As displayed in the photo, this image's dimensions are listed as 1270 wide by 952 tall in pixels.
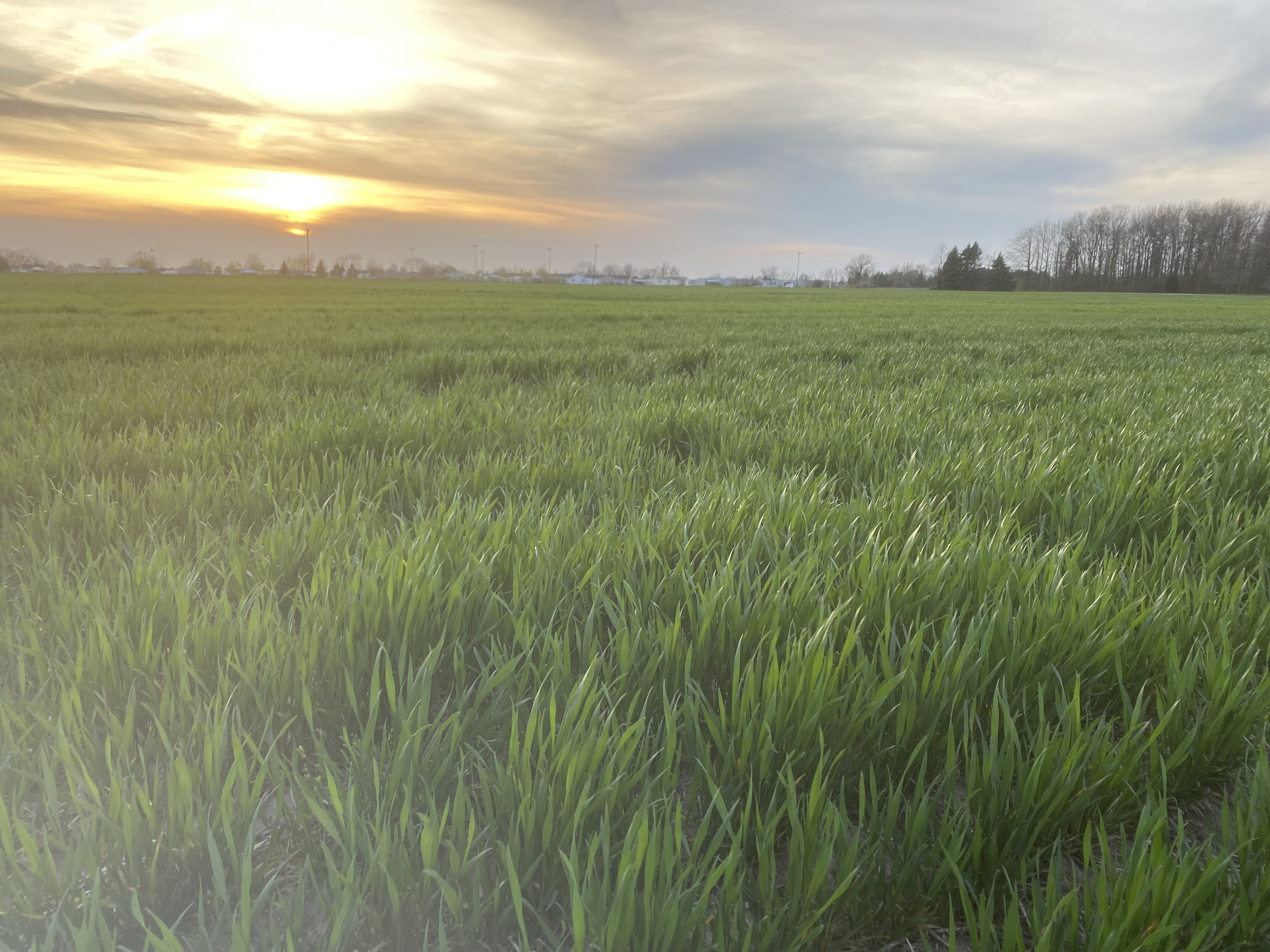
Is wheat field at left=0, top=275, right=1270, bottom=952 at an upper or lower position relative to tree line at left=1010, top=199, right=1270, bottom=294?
lower

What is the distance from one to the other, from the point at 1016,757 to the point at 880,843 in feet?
1.10

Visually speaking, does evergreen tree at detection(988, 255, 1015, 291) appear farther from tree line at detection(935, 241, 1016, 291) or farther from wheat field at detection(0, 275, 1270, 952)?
wheat field at detection(0, 275, 1270, 952)

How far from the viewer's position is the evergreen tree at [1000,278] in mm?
99188

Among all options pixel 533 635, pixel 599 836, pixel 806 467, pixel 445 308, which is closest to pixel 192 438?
pixel 533 635

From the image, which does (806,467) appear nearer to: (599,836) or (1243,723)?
(1243,723)

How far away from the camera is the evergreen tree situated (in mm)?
99188

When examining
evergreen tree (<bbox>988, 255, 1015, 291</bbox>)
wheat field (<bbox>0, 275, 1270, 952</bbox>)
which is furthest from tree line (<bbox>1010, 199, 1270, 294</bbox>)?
wheat field (<bbox>0, 275, 1270, 952</bbox>)

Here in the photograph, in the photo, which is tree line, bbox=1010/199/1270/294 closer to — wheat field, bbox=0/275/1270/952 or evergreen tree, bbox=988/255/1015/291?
evergreen tree, bbox=988/255/1015/291

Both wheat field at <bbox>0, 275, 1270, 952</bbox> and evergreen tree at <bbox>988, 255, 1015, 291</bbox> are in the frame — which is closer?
wheat field at <bbox>0, 275, 1270, 952</bbox>

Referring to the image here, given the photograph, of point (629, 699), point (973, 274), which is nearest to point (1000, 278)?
point (973, 274)

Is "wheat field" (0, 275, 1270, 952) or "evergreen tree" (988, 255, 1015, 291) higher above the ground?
"evergreen tree" (988, 255, 1015, 291)

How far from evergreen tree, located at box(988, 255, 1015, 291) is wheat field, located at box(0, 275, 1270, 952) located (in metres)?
112

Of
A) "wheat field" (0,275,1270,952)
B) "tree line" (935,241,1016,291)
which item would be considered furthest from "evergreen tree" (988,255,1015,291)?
"wheat field" (0,275,1270,952)

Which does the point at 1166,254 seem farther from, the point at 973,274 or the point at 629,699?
the point at 629,699
